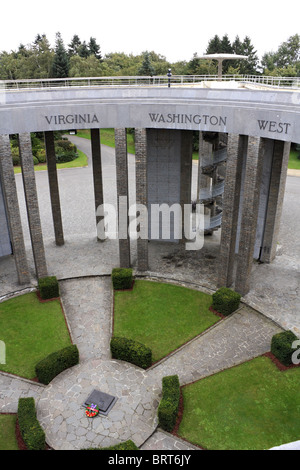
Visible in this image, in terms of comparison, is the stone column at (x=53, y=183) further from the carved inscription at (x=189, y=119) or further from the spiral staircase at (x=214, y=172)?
the spiral staircase at (x=214, y=172)

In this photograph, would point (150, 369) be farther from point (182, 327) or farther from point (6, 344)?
point (6, 344)

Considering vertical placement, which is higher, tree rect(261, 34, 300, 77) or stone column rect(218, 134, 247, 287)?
tree rect(261, 34, 300, 77)

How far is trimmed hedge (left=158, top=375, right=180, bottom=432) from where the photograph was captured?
48.9ft

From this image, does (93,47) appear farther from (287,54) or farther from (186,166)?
(186,166)

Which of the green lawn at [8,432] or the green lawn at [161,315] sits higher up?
the green lawn at [161,315]

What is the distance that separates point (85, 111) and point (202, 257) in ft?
42.0

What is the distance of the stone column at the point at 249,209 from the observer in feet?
66.7

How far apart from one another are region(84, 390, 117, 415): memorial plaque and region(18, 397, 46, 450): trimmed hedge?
2.31 meters

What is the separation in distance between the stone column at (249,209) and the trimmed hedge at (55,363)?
34.7ft

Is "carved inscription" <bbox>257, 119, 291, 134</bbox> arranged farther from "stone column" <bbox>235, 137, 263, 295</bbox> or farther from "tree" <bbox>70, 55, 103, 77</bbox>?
"tree" <bbox>70, 55, 103, 77</bbox>

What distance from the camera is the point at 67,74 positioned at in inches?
3031

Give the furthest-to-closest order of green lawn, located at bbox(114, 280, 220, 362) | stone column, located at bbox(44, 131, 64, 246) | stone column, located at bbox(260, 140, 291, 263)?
stone column, located at bbox(44, 131, 64, 246) < stone column, located at bbox(260, 140, 291, 263) < green lawn, located at bbox(114, 280, 220, 362)

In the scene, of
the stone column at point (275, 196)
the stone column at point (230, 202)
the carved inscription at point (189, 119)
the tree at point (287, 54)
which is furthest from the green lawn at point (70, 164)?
the tree at point (287, 54)

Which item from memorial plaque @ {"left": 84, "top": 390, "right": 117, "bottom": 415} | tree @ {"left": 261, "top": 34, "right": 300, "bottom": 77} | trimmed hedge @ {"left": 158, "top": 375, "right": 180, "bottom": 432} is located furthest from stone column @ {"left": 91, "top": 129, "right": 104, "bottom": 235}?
tree @ {"left": 261, "top": 34, "right": 300, "bottom": 77}
